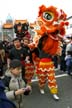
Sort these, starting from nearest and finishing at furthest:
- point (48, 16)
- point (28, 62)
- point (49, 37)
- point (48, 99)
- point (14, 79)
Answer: point (14, 79)
point (49, 37)
point (48, 99)
point (48, 16)
point (28, 62)

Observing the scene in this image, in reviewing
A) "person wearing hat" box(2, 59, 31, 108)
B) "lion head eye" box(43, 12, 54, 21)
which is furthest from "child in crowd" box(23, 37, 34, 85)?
"person wearing hat" box(2, 59, 31, 108)

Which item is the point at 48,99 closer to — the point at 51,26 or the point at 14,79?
the point at 51,26

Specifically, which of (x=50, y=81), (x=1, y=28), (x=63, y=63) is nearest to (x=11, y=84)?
(x=50, y=81)

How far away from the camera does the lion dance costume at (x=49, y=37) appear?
27.1ft

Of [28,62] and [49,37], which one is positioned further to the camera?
[28,62]

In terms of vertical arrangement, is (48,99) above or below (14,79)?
below

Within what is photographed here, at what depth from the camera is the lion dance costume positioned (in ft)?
27.1

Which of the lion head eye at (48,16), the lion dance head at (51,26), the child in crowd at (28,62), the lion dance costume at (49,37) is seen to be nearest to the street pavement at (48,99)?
the lion dance costume at (49,37)

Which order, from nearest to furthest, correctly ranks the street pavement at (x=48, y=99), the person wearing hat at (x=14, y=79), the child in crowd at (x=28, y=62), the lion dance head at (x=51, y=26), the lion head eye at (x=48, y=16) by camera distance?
1. the person wearing hat at (x=14, y=79)
2. the street pavement at (x=48, y=99)
3. the lion dance head at (x=51, y=26)
4. the lion head eye at (x=48, y=16)
5. the child in crowd at (x=28, y=62)

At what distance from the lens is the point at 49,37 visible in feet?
27.0

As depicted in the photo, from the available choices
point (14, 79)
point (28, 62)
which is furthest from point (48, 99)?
point (14, 79)

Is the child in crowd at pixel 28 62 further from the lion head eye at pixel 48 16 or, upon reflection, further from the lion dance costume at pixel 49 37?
the lion head eye at pixel 48 16

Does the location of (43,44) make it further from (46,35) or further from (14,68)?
(14,68)

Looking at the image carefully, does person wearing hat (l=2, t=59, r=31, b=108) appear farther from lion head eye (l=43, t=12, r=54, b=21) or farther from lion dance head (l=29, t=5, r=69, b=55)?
lion head eye (l=43, t=12, r=54, b=21)
